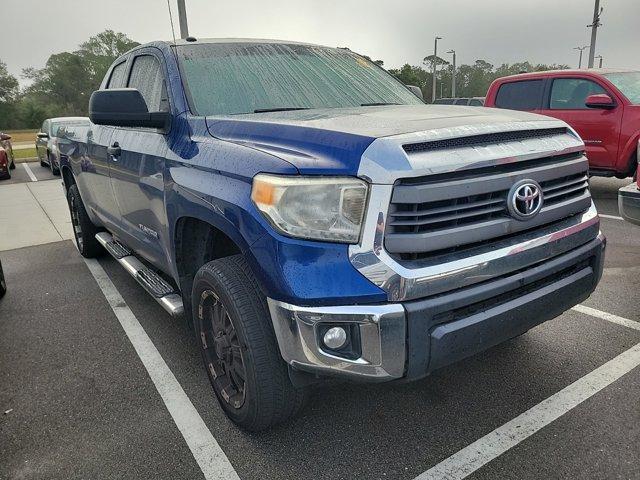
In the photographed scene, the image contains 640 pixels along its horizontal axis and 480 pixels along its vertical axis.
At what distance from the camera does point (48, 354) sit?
3.40 m

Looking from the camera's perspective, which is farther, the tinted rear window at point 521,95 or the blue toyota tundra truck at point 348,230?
the tinted rear window at point 521,95

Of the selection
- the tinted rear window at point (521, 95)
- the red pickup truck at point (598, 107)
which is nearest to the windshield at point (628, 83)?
the red pickup truck at point (598, 107)

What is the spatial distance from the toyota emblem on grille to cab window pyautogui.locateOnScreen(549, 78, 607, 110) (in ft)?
21.5

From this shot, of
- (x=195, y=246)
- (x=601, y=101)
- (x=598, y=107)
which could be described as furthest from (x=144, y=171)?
(x=598, y=107)

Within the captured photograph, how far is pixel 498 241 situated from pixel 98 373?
8.03 ft

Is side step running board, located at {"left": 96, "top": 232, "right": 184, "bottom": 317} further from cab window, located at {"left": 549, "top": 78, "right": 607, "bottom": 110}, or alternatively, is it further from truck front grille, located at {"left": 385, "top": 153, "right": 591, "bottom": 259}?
cab window, located at {"left": 549, "top": 78, "right": 607, "bottom": 110}

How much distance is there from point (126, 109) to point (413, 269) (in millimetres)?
1837

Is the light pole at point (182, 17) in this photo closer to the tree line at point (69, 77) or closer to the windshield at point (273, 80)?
the windshield at point (273, 80)

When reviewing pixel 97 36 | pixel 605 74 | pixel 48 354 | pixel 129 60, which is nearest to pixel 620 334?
pixel 48 354

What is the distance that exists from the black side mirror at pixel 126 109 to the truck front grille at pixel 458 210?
158cm

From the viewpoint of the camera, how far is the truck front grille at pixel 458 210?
189 centimetres

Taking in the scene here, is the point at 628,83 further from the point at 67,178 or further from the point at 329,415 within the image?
the point at 67,178

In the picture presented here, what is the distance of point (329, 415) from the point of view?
2.59 meters

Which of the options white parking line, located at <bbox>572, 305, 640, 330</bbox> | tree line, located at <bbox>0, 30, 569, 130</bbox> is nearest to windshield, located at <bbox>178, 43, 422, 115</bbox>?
white parking line, located at <bbox>572, 305, 640, 330</bbox>
